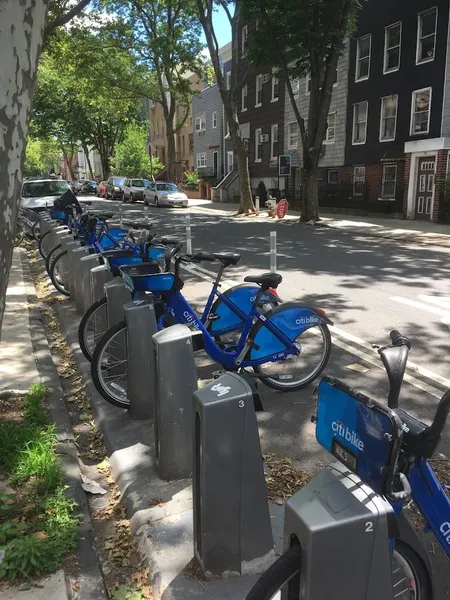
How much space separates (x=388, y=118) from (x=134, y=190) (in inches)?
751

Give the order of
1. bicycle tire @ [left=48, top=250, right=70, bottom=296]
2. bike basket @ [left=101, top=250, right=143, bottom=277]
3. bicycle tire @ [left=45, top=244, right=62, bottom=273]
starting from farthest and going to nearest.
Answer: bicycle tire @ [left=45, top=244, right=62, bottom=273] → bicycle tire @ [left=48, top=250, right=70, bottom=296] → bike basket @ [left=101, top=250, right=143, bottom=277]

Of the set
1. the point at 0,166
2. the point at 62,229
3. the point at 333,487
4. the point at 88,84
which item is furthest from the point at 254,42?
the point at 333,487

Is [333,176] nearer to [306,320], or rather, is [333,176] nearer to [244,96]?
[244,96]

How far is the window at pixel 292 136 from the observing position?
31337 mm

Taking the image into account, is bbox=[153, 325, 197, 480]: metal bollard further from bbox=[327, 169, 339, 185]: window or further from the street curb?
bbox=[327, 169, 339, 185]: window

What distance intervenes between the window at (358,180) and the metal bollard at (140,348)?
2299 centimetres

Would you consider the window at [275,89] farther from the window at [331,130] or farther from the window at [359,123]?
the window at [359,123]

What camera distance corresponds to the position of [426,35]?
2130 centimetres

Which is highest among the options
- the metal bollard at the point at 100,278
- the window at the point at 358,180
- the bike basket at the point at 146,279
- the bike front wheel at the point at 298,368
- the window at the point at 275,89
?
the window at the point at 275,89

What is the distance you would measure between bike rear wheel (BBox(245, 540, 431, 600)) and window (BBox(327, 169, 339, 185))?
27344 mm

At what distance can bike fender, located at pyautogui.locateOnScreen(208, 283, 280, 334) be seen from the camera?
491 centimetres

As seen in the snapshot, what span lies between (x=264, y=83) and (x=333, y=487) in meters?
34.9

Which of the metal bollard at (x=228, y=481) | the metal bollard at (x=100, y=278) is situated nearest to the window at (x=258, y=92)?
the metal bollard at (x=100, y=278)

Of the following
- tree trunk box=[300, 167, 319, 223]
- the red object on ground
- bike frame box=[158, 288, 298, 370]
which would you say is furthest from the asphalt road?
the red object on ground
